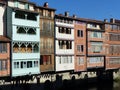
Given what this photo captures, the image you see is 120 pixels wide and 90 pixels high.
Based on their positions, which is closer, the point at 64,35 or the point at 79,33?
the point at 64,35

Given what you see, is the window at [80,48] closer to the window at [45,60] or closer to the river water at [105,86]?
the river water at [105,86]

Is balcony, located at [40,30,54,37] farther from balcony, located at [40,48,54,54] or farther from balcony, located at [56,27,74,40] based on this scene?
balcony, located at [40,48,54,54]

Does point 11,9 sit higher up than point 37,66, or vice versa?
point 11,9

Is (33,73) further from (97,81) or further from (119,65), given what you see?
(119,65)

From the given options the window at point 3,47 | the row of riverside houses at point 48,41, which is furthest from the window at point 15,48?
the window at point 3,47

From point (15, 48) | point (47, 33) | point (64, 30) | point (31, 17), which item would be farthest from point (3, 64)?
point (64, 30)

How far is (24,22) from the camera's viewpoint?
A: 169 feet

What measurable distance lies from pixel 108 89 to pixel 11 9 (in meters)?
28.4

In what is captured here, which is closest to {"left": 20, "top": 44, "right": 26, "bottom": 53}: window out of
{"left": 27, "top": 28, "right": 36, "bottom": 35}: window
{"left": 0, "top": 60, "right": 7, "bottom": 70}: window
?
{"left": 27, "top": 28, "right": 36, "bottom": 35}: window

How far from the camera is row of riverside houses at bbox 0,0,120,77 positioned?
1946 inches

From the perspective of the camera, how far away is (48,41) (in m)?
57.3

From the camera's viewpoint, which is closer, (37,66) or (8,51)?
(8,51)

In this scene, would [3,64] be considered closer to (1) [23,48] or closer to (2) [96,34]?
(1) [23,48]

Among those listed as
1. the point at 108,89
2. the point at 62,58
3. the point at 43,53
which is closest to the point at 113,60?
the point at 108,89
